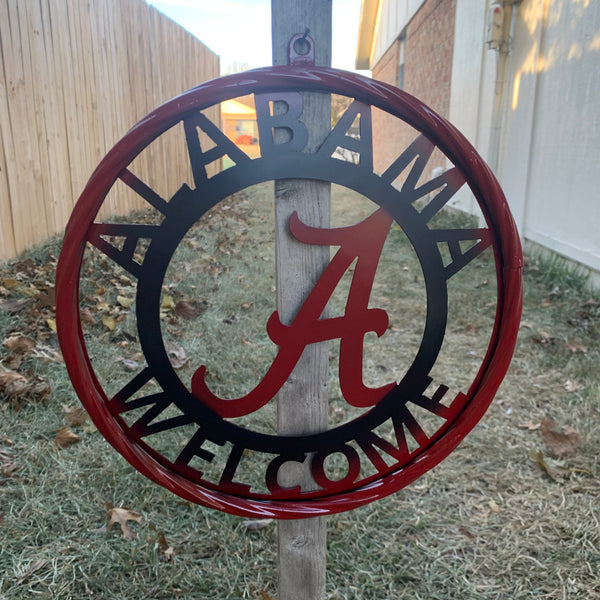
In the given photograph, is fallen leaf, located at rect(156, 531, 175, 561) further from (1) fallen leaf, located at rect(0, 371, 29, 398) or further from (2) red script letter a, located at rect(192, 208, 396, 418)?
(1) fallen leaf, located at rect(0, 371, 29, 398)

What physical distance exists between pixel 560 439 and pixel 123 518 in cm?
191

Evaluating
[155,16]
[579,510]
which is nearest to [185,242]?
[155,16]

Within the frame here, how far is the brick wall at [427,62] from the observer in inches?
347

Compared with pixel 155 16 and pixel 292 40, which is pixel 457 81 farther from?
pixel 292 40

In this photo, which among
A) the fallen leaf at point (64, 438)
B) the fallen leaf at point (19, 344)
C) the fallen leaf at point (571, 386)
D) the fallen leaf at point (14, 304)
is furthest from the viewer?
the fallen leaf at point (14, 304)

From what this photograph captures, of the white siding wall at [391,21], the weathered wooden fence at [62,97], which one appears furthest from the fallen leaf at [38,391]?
the white siding wall at [391,21]

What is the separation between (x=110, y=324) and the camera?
10.8 ft

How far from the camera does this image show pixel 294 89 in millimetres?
1058

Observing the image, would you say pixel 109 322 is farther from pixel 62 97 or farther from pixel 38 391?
pixel 62 97

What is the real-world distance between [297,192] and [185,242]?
4729 millimetres

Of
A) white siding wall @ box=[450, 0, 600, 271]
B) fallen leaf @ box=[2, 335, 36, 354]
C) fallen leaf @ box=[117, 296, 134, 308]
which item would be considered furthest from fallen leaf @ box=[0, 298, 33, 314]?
white siding wall @ box=[450, 0, 600, 271]

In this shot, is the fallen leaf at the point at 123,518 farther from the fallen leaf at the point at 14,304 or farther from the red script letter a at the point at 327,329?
the fallen leaf at the point at 14,304

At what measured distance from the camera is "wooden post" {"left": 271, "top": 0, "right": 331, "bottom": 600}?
1115 millimetres

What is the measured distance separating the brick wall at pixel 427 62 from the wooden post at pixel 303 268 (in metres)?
8.09
